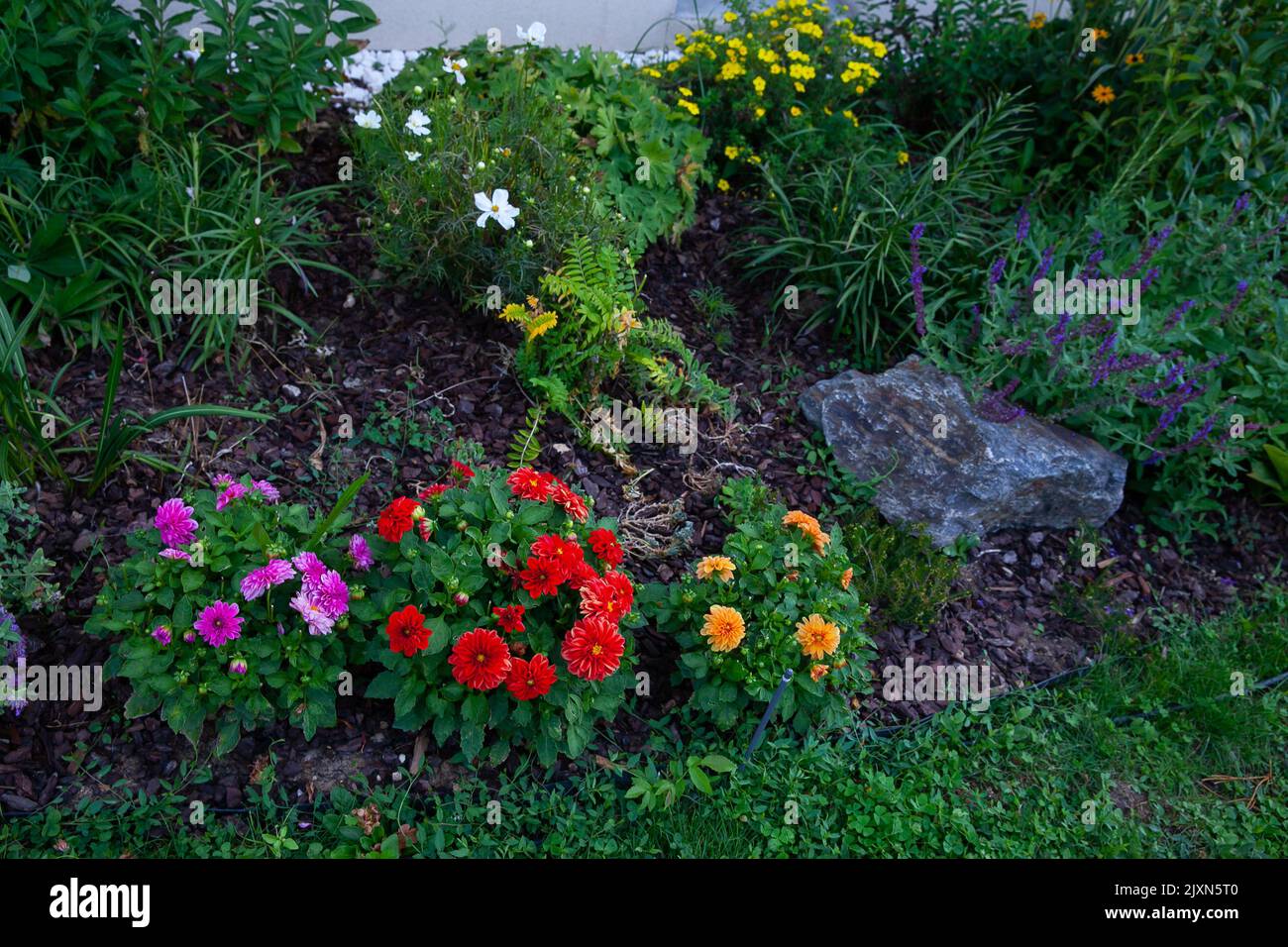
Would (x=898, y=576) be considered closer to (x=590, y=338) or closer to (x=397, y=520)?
(x=590, y=338)

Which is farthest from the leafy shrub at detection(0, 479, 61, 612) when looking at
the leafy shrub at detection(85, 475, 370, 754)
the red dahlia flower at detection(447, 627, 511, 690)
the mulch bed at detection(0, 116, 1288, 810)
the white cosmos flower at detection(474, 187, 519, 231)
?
the white cosmos flower at detection(474, 187, 519, 231)

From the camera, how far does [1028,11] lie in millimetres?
6039

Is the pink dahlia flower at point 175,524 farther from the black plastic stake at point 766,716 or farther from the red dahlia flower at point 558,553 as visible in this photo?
the black plastic stake at point 766,716

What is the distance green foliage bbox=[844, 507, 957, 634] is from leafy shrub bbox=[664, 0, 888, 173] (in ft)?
6.34

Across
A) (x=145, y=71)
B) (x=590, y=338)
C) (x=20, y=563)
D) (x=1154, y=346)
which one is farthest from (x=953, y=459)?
(x=145, y=71)

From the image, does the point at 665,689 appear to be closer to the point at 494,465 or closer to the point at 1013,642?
the point at 494,465

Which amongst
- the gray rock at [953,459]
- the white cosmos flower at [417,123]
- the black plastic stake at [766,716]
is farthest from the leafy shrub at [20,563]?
the gray rock at [953,459]

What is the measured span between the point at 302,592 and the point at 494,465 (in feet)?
3.30

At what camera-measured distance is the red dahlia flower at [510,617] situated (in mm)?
2646

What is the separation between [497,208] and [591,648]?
1684 mm

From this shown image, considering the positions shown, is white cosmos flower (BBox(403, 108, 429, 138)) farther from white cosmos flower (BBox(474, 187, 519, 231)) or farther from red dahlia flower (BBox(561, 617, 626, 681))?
red dahlia flower (BBox(561, 617, 626, 681))

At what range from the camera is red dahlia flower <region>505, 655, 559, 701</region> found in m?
2.58

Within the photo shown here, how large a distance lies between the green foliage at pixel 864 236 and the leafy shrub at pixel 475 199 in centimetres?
86

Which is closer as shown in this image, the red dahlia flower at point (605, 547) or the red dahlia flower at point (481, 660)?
the red dahlia flower at point (481, 660)
